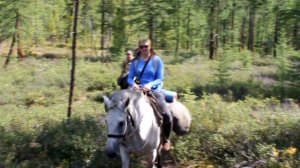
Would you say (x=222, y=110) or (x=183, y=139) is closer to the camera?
(x=183, y=139)

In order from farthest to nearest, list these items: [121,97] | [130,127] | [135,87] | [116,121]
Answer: [135,87]
[130,127]
[121,97]
[116,121]

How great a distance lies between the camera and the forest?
7445mm

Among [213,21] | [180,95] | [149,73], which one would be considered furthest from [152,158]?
[213,21]

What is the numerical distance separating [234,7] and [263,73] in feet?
49.7

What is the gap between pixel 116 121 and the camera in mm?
5594

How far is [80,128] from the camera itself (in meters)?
8.17

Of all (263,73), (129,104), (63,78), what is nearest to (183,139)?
(129,104)

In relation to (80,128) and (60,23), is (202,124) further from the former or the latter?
(60,23)

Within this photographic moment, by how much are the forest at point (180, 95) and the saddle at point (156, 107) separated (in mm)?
1084

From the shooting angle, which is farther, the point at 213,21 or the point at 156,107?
the point at 213,21

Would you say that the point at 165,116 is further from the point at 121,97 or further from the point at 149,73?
the point at 121,97

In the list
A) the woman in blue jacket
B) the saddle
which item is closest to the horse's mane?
the saddle

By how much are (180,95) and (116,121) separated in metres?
10.7

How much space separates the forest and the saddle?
1.08 metres
